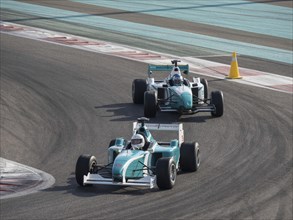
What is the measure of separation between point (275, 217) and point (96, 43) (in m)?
23.6

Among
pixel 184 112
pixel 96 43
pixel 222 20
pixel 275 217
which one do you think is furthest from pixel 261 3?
pixel 275 217

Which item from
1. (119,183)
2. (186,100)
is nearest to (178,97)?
(186,100)

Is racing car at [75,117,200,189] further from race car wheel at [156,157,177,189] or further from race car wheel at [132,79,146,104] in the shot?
race car wheel at [132,79,146,104]

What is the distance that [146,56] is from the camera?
120 feet

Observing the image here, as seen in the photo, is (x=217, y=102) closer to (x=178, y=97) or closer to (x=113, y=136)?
(x=178, y=97)

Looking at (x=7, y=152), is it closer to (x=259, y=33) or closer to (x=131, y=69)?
(x=131, y=69)

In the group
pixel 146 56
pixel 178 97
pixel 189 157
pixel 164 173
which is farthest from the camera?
pixel 146 56

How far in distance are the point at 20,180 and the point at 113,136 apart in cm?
519

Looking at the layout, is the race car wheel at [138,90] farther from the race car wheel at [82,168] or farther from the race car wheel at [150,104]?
the race car wheel at [82,168]

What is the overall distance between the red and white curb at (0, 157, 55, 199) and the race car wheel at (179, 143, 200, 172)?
2.89 meters

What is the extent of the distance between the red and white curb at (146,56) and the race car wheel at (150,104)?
21.5ft

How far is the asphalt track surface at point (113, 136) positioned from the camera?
17234 mm

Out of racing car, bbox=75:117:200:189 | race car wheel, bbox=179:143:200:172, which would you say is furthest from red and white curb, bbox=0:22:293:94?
racing car, bbox=75:117:200:189

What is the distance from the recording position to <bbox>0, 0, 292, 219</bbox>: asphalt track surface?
17234 millimetres
